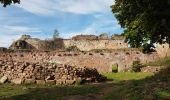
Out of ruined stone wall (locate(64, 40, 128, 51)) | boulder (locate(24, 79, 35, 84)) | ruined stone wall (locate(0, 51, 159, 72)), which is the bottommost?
boulder (locate(24, 79, 35, 84))

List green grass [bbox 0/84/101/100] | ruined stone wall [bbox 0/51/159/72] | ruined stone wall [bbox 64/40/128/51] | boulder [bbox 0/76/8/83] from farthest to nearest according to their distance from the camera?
1. ruined stone wall [bbox 64/40/128/51]
2. ruined stone wall [bbox 0/51/159/72]
3. boulder [bbox 0/76/8/83]
4. green grass [bbox 0/84/101/100]

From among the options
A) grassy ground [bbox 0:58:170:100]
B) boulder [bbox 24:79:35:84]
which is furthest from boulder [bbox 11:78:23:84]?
grassy ground [bbox 0:58:170:100]

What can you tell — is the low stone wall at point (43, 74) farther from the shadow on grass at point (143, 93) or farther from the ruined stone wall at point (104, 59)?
the ruined stone wall at point (104, 59)

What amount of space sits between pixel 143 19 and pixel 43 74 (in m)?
6.56

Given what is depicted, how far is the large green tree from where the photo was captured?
21.8 m

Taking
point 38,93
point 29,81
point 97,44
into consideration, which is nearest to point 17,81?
point 29,81

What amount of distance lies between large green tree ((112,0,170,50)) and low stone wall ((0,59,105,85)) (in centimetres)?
347

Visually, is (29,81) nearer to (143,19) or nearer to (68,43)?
(143,19)

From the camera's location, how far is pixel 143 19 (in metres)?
23.1

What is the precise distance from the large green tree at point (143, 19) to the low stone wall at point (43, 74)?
347 centimetres

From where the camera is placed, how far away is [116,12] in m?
26.8

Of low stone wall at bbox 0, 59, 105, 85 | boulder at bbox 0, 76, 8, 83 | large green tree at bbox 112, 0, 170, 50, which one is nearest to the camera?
large green tree at bbox 112, 0, 170, 50

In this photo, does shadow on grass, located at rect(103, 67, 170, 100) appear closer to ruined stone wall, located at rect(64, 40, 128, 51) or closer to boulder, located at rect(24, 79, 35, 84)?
boulder, located at rect(24, 79, 35, 84)

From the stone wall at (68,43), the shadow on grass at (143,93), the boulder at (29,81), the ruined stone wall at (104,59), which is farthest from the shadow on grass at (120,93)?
the stone wall at (68,43)
